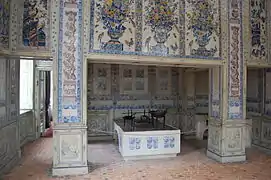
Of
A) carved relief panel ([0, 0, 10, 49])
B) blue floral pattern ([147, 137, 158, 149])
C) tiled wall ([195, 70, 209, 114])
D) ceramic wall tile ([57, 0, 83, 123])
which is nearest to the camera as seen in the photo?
carved relief panel ([0, 0, 10, 49])

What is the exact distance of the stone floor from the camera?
3883 mm

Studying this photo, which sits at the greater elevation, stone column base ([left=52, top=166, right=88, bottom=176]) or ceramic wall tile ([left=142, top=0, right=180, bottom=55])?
ceramic wall tile ([left=142, top=0, right=180, bottom=55])

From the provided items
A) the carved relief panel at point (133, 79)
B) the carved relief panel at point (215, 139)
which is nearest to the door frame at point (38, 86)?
the carved relief panel at point (133, 79)

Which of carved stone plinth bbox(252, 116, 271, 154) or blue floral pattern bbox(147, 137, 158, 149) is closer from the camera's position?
blue floral pattern bbox(147, 137, 158, 149)

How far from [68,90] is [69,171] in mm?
1365

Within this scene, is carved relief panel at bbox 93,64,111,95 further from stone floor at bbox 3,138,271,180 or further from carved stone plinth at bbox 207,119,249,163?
carved stone plinth at bbox 207,119,249,163

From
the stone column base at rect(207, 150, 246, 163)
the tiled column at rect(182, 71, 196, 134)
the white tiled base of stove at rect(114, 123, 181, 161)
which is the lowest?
the stone column base at rect(207, 150, 246, 163)

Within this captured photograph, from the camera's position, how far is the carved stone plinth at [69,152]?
12.9ft

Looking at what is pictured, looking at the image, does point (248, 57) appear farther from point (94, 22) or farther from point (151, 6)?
point (94, 22)

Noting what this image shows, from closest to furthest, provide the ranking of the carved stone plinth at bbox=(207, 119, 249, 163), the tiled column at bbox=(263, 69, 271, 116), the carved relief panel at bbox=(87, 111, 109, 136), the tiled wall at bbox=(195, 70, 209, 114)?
1. the carved stone plinth at bbox=(207, 119, 249, 163)
2. the tiled column at bbox=(263, 69, 271, 116)
3. the carved relief panel at bbox=(87, 111, 109, 136)
4. the tiled wall at bbox=(195, 70, 209, 114)

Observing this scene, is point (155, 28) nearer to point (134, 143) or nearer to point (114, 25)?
point (114, 25)

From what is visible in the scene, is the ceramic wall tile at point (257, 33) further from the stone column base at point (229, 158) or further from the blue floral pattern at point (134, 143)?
the blue floral pattern at point (134, 143)

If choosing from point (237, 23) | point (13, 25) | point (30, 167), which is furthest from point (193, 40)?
point (30, 167)

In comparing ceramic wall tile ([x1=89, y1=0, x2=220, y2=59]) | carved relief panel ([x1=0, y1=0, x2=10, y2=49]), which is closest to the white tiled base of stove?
ceramic wall tile ([x1=89, y1=0, x2=220, y2=59])
